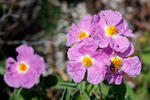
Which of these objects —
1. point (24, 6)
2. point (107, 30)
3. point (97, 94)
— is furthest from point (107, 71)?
point (24, 6)

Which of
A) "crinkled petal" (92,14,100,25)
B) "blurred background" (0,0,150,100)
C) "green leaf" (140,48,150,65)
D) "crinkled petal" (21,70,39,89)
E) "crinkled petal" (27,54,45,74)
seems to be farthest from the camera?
"blurred background" (0,0,150,100)

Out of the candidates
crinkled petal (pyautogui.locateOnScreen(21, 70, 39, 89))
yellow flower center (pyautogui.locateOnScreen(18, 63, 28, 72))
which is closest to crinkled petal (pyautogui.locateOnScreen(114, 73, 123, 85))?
crinkled petal (pyautogui.locateOnScreen(21, 70, 39, 89))

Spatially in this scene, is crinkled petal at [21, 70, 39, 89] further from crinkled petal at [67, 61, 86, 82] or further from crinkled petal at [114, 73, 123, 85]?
crinkled petal at [114, 73, 123, 85]

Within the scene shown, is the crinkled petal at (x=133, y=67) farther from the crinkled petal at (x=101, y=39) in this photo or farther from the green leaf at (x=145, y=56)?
the green leaf at (x=145, y=56)

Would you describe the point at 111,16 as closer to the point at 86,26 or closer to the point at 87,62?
the point at 86,26

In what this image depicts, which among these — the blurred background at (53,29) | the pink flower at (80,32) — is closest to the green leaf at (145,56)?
the blurred background at (53,29)

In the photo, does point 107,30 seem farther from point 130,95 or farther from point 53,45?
point 53,45

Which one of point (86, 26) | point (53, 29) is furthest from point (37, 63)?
point (53, 29)
